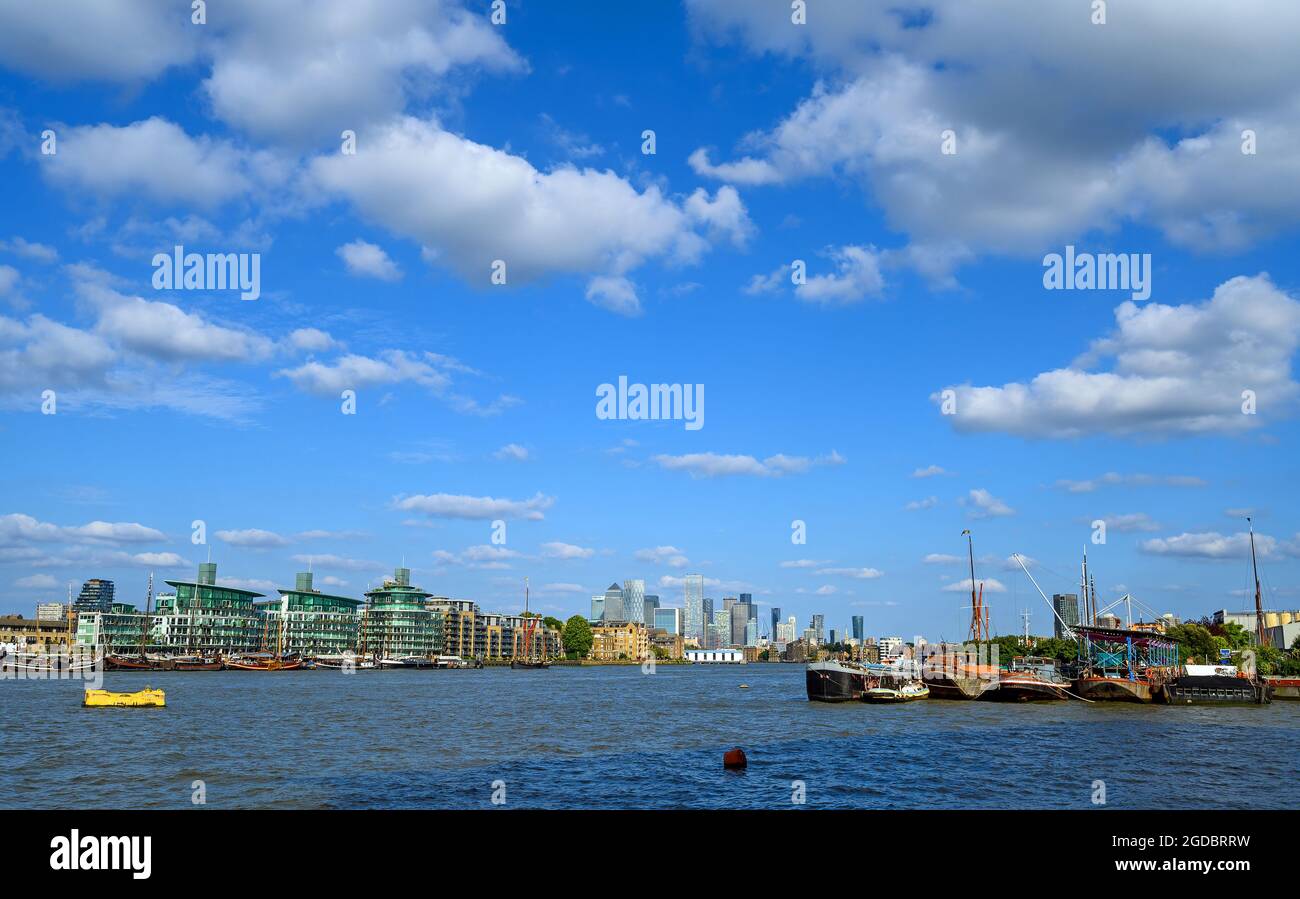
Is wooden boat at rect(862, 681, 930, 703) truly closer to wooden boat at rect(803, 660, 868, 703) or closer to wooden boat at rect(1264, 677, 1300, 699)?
wooden boat at rect(803, 660, 868, 703)

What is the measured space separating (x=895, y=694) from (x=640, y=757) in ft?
204

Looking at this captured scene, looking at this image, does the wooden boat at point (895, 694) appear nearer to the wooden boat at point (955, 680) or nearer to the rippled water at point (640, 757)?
the wooden boat at point (955, 680)

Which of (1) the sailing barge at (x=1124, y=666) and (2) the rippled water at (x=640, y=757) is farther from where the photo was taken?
(1) the sailing barge at (x=1124, y=666)

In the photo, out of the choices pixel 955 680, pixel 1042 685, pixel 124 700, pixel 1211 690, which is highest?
pixel 124 700

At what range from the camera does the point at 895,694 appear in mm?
105250

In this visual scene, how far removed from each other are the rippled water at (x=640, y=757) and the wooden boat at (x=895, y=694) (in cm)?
1090

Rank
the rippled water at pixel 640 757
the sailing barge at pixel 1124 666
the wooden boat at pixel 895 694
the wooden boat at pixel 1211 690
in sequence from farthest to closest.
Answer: the sailing barge at pixel 1124 666
the wooden boat at pixel 895 694
the wooden boat at pixel 1211 690
the rippled water at pixel 640 757

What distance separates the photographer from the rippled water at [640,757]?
127 feet

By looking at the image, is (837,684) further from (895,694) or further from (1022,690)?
(1022,690)

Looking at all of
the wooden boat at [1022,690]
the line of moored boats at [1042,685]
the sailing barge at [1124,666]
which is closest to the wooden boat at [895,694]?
the line of moored boats at [1042,685]

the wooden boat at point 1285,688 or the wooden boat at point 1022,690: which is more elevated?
the wooden boat at point 1022,690

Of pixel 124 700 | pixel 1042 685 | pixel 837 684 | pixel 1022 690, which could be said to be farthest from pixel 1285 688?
pixel 124 700
